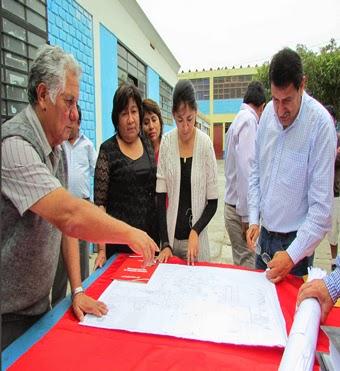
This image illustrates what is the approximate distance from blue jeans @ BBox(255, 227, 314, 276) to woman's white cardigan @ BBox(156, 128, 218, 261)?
0.33 metres

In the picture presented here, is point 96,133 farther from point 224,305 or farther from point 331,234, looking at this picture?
point 224,305

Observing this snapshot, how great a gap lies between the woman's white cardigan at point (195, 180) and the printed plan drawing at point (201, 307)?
1.68ft

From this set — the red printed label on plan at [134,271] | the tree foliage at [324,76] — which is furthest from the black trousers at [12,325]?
the tree foliage at [324,76]

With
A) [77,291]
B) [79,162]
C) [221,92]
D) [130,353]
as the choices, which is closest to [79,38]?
[79,162]

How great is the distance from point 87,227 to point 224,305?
0.51 metres

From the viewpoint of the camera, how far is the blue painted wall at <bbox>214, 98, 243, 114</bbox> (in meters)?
22.7

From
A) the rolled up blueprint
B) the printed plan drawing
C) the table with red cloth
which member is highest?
the rolled up blueprint

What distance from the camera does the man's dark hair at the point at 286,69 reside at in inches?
55.3

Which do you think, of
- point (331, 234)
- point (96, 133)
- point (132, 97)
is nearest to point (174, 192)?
point (132, 97)

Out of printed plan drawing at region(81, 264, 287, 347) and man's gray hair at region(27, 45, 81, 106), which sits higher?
man's gray hair at region(27, 45, 81, 106)

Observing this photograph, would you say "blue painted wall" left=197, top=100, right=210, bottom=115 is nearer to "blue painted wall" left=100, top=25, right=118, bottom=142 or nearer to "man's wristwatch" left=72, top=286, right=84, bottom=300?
"blue painted wall" left=100, top=25, right=118, bottom=142

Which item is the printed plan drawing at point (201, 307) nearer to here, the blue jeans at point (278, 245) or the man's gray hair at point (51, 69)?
the blue jeans at point (278, 245)

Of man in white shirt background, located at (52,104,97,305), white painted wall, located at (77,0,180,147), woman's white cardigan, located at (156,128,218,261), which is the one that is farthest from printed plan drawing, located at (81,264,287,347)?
white painted wall, located at (77,0,180,147)

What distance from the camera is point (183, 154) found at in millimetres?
1934
